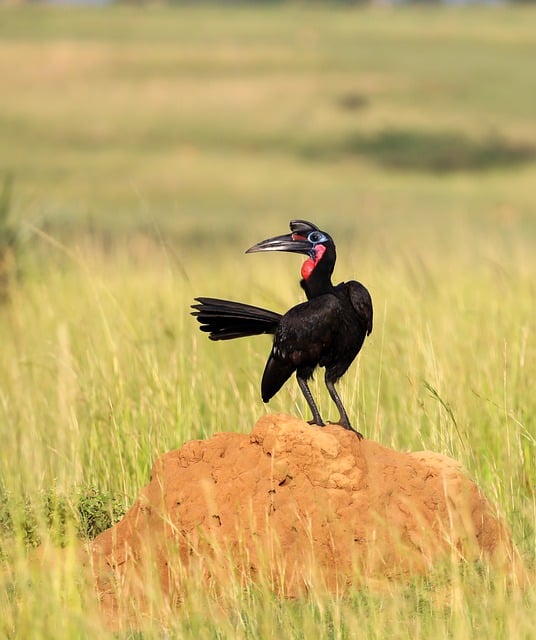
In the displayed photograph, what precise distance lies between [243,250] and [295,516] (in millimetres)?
14129

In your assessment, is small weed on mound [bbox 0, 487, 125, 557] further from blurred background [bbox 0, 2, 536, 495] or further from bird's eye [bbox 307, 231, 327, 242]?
bird's eye [bbox 307, 231, 327, 242]

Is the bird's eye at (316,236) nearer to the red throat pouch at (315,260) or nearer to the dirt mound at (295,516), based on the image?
the red throat pouch at (315,260)

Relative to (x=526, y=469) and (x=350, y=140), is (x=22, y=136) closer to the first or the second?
(x=350, y=140)

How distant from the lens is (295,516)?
16.2 feet

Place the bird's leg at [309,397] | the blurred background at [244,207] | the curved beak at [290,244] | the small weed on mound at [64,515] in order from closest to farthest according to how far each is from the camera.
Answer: the curved beak at [290,244] → the bird's leg at [309,397] → the small weed on mound at [64,515] → the blurred background at [244,207]

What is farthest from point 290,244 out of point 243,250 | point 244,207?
point 244,207

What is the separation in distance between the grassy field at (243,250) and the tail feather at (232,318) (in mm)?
666

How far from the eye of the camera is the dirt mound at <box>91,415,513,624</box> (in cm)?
483

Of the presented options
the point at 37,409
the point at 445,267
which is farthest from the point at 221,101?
the point at 37,409

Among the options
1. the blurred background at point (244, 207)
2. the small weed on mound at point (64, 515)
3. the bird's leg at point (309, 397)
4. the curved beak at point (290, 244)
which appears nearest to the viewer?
the curved beak at point (290, 244)

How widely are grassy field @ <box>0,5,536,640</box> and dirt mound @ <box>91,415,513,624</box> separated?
0.15m

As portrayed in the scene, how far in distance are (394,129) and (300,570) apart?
36.5 meters

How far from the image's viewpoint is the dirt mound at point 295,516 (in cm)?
483

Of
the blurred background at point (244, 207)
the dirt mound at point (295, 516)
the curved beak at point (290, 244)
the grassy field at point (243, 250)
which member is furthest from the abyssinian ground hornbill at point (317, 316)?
the blurred background at point (244, 207)
